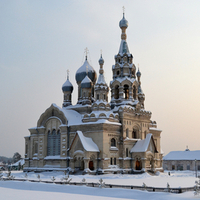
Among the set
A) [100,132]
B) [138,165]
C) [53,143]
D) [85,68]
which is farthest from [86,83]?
[138,165]

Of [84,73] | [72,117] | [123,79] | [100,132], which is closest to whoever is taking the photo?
[100,132]

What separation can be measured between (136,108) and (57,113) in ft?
32.5

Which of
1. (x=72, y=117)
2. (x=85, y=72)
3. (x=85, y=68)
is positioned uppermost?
(x=85, y=68)

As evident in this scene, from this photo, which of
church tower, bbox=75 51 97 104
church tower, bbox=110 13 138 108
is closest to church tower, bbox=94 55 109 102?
church tower, bbox=110 13 138 108

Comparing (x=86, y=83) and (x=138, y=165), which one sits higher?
(x=86, y=83)

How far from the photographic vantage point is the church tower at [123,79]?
40.9 metres

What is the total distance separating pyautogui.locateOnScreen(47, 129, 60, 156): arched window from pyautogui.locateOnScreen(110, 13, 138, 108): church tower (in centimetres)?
814

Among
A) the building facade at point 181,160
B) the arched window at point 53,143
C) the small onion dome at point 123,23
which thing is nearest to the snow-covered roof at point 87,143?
the arched window at point 53,143

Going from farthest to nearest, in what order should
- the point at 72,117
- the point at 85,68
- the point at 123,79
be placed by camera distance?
1. the point at 85,68
2. the point at 123,79
3. the point at 72,117

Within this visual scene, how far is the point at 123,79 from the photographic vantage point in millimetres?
41219

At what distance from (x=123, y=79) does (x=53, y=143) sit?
39.5 feet

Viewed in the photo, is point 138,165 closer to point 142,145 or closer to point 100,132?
point 142,145

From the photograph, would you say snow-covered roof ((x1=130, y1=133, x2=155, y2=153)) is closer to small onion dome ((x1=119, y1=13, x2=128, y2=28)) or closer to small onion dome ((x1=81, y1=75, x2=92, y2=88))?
small onion dome ((x1=81, y1=75, x2=92, y2=88))

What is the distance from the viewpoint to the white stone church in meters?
35.3
